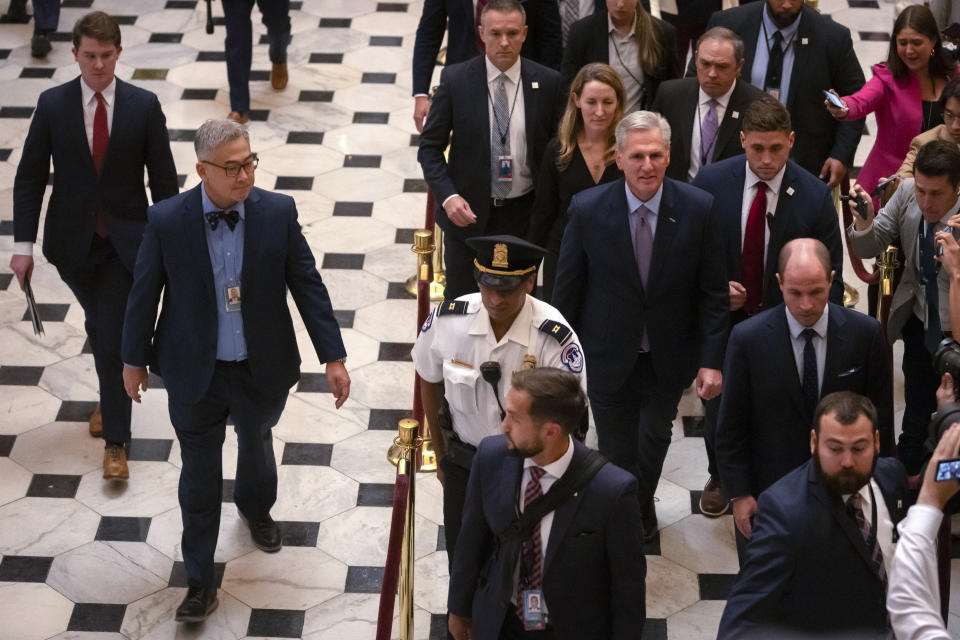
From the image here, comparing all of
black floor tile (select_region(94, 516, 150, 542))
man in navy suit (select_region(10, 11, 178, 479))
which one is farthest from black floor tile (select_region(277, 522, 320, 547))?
man in navy suit (select_region(10, 11, 178, 479))

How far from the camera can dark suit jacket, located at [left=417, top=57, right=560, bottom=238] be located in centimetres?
646

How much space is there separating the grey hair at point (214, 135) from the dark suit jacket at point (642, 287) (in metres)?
1.34

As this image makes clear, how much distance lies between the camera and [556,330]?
4.60m

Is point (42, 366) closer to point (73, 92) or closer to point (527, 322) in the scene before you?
point (73, 92)

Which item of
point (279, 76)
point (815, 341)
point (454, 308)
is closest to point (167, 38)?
point (279, 76)

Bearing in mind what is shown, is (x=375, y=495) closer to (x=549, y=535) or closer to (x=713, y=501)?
(x=713, y=501)

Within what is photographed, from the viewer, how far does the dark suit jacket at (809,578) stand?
392 centimetres

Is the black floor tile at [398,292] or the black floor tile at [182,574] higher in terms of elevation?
the black floor tile at [398,292]

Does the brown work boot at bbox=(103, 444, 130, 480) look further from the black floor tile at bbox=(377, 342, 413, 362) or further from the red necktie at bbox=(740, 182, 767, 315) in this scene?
the red necktie at bbox=(740, 182, 767, 315)

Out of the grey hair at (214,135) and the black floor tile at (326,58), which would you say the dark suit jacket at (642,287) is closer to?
the grey hair at (214,135)

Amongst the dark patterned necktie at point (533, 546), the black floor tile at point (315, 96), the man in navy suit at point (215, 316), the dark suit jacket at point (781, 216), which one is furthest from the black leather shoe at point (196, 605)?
the black floor tile at point (315, 96)

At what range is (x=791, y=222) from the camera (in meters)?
5.45

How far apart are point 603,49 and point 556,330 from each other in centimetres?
282

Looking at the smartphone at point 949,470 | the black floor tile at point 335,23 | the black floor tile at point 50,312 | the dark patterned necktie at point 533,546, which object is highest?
the smartphone at point 949,470
